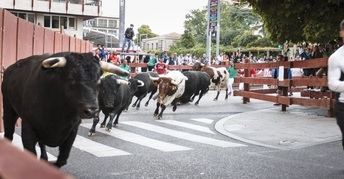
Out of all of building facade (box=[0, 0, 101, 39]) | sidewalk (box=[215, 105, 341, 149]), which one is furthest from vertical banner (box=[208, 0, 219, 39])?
building facade (box=[0, 0, 101, 39])

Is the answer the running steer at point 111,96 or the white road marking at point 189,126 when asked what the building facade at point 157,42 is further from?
the running steer at point 111,96

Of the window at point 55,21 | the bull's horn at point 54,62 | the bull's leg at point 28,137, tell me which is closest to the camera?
the bull's horn at point 54,62

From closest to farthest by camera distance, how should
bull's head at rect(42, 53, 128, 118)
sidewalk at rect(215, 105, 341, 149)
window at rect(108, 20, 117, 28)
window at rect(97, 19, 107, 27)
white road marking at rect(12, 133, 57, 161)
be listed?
bull's head at rect(42, 53, 128, 118) < white road marking at rect(12, 133, 57, 161) < sidewalk at rect(215, 105, 341, 149) < window at rect(97, 19, 107, 27) < window at rect(108, 20, 117, 28)

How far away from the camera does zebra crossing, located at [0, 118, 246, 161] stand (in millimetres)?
9120

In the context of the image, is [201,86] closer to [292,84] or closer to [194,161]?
[292,84]

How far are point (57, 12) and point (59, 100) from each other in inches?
2315

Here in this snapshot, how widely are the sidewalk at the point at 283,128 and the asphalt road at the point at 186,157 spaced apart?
0.42 m

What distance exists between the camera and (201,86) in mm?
19328

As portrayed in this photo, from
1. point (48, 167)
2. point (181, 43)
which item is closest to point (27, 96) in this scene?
point (48, 167)

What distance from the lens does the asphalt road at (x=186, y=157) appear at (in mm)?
7094

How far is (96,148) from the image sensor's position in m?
9.30

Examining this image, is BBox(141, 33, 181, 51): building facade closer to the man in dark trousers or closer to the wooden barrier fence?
the man in dark trousers

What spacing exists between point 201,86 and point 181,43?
6526 centimetres

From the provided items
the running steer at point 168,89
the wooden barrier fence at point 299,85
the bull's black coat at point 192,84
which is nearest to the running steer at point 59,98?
the running steer at point 168,89
